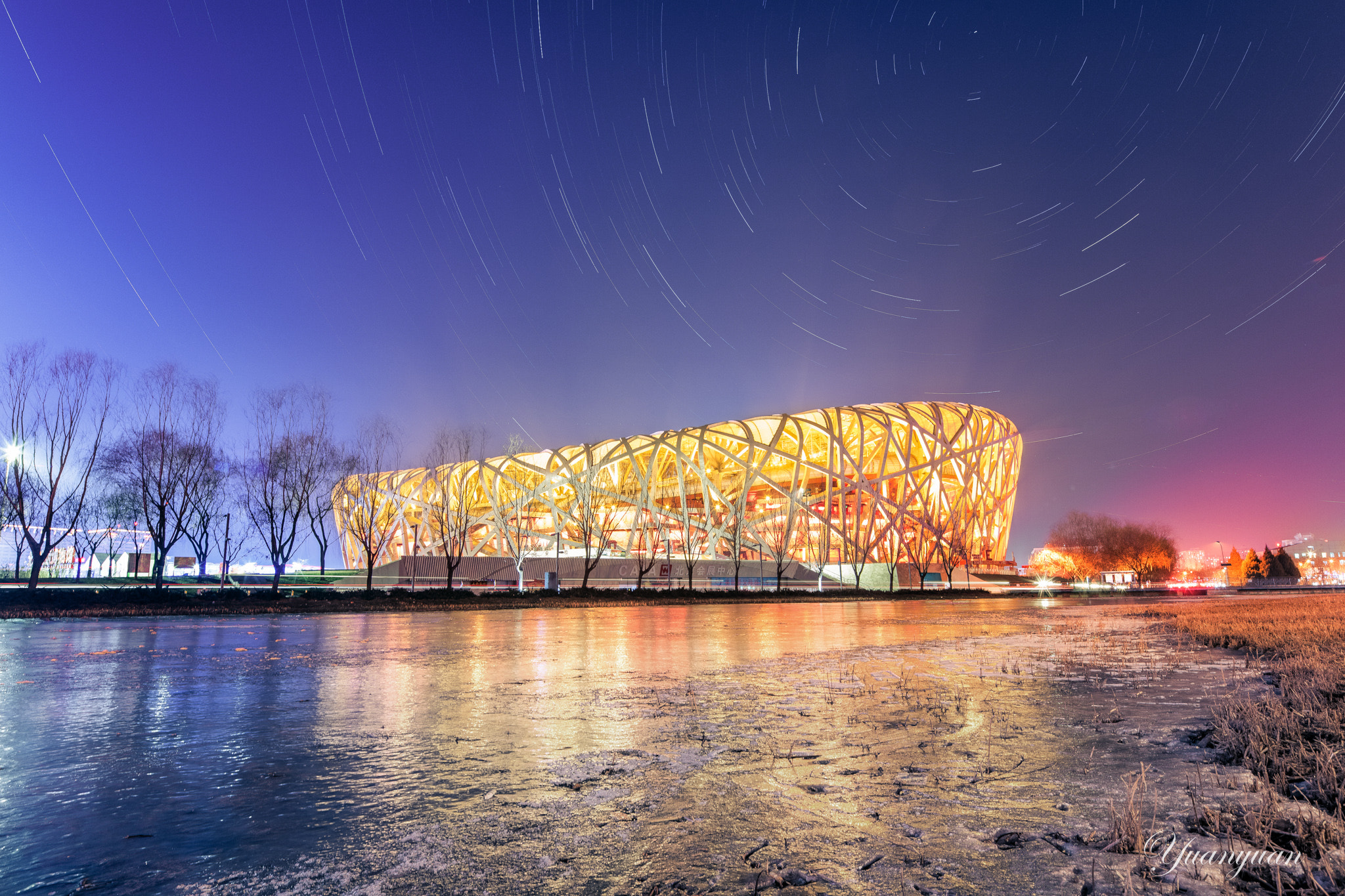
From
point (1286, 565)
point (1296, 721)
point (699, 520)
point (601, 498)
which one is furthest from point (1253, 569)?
point (1296, 721)

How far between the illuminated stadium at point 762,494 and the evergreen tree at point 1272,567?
2075 inches

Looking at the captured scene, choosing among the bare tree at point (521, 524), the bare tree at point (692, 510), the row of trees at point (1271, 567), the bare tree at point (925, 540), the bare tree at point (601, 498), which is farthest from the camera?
the row of trees at point (1271, 567)

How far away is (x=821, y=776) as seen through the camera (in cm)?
491

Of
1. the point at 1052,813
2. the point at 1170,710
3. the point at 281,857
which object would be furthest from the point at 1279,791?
the point at 281,857

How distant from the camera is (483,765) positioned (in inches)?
204

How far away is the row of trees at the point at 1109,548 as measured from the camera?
8412cm

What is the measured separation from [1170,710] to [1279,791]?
315 centimetres

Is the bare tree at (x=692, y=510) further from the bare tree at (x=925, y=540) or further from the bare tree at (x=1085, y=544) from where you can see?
the bare tree at (x=1085, y=544)

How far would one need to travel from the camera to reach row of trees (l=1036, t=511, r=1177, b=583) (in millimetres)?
84125

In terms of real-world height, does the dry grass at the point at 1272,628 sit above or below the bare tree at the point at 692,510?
below

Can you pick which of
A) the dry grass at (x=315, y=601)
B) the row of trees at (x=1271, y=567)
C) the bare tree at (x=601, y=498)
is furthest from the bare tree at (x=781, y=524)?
the row of trees at (x=1271, y=567)

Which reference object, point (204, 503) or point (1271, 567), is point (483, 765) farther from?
point (1271, 567)

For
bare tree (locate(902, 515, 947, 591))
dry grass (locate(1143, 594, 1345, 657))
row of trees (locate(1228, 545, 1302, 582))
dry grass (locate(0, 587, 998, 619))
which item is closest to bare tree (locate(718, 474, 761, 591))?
bare tree (locate(902, 515, 947, 591))

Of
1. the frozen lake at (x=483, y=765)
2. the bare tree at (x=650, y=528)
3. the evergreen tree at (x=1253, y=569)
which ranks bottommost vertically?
the evergreen tree at (x=1253, y=569)
